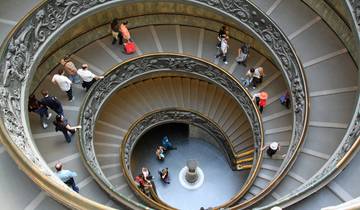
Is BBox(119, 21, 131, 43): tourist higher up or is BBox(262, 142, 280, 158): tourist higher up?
BBox(119, 21, 131, 43): tourist

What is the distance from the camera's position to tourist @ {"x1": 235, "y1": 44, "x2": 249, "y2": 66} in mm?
12941

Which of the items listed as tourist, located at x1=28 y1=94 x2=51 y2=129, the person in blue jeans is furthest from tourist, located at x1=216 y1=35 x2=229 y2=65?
tourist, located at x1=28 y1=94 x2=51 y2=129

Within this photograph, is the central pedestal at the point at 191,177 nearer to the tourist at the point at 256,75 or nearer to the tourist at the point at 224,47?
the tourist at the point at 256,75

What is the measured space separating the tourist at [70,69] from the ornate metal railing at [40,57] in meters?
0.97

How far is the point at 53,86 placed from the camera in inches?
477

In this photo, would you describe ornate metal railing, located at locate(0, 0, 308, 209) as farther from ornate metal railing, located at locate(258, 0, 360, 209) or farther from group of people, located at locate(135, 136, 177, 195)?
group of people, located at locate(135, 136, 177, 195)

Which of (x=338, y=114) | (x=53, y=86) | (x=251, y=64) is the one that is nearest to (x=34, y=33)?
(x=53, y=86)

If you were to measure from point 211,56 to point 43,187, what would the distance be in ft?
27.9

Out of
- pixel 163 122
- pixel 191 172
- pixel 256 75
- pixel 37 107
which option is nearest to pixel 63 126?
pixel 37 107

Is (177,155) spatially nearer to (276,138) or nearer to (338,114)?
(276,138)

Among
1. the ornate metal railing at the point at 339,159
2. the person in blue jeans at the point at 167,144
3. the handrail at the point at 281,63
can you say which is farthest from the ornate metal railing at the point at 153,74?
the ornate metal railing at the point at 339,159

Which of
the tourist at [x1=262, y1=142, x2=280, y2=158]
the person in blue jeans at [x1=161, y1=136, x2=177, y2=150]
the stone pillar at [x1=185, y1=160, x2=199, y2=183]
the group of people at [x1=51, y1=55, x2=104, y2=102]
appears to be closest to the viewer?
the group of people at [x1=51, y1=55, x2=104, y2=102]

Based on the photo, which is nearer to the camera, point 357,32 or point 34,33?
point 357,32

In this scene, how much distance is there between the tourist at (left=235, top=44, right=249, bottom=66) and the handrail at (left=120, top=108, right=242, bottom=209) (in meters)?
2.55
